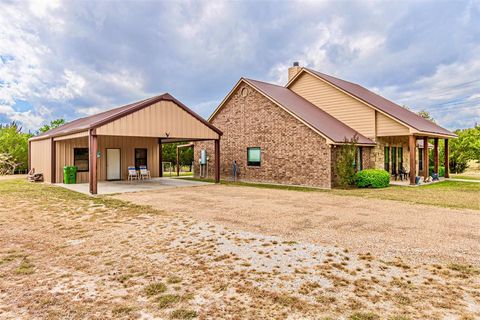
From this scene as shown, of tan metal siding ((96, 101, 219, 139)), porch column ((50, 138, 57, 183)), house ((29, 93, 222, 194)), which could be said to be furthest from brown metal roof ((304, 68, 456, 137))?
porch column ((50, 138, 57, 183))

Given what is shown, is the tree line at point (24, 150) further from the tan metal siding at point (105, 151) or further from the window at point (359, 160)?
the window at point (359, 160)

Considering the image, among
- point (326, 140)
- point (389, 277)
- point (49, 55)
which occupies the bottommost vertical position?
point (389, 277)

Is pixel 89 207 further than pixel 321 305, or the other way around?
pixel 89 207

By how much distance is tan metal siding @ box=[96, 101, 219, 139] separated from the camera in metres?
13.8

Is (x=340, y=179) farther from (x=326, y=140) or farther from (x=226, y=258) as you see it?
(x=226, y=258)

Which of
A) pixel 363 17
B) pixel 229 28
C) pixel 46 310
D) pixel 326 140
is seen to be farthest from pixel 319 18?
pixel 46 310

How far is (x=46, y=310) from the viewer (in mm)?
3301

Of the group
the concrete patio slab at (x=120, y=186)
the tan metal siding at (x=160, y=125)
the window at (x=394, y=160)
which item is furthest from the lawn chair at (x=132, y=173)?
the window at (x=394, y=160)

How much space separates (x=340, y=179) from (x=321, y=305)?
1248 cm

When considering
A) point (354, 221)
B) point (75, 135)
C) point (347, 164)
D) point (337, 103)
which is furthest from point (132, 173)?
point (354, 221)

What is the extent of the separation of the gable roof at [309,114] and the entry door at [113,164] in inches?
280

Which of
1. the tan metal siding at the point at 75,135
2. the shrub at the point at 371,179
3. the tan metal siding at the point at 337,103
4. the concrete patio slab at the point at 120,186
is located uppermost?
the tan metal siding at the point at 337,103

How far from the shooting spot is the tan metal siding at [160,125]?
45.1 feet

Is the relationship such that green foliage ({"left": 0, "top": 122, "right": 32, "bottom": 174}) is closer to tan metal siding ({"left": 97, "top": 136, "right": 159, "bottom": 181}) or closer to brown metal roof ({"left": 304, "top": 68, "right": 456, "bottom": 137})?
tan metal siding ({"left": 97, "top": 136, "right": 159, "bottom": 181})
